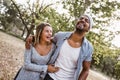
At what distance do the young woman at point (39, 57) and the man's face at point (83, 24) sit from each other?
0.43 metres

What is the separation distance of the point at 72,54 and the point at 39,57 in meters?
0.48

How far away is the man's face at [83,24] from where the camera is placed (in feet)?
13.4

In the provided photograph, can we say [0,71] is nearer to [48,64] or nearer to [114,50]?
[114,50]

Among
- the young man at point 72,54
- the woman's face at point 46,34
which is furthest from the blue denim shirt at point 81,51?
the woman's face at point 46,34

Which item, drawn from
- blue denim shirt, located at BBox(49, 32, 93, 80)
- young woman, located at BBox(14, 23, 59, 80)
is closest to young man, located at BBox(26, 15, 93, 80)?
blue denim shirt, located at BBox(49, 32, 93, 80)

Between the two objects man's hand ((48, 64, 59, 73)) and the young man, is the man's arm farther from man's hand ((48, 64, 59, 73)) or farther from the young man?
man's hand ((48, 64, 59, 73))

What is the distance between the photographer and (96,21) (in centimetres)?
1308

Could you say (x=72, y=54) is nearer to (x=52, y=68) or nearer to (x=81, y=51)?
(x=81, y=51)

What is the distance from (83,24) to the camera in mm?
4148

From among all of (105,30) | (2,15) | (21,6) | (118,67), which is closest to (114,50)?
(105,30)

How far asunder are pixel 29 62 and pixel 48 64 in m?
0.32

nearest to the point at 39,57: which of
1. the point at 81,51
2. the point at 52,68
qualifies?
the point at 52,68

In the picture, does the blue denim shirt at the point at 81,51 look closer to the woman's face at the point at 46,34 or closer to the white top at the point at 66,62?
the white top at the point at 66,62

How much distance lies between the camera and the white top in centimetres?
416
